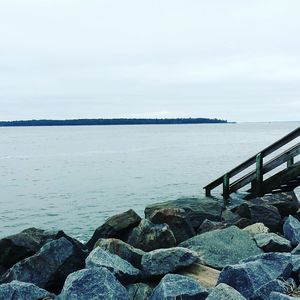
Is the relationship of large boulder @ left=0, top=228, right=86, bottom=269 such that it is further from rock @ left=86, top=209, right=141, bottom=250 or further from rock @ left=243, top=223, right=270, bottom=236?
rock @ left=243, top=223, right=270, bottom=236

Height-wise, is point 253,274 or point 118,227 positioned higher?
point 253,274

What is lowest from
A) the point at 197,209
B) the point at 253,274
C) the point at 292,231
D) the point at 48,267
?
the point at 197,209

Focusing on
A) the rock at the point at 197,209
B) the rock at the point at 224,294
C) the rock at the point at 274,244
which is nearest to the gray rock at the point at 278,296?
the rock at the point at 224,294

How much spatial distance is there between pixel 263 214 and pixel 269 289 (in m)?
5.90

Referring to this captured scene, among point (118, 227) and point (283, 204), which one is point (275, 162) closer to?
point (283, 204)

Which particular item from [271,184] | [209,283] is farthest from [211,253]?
[271,184]

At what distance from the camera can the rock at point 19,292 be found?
6.35 m


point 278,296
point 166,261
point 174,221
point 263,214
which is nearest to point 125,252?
point 166,261

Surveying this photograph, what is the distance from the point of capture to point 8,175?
3834 cm

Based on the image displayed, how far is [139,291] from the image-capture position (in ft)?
21.4

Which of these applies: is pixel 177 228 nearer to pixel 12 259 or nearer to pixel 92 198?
pixel 12 259

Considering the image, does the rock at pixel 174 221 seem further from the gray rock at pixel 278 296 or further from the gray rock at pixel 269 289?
the gray rock at pixel 278 296

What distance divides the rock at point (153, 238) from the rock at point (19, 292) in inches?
99.9

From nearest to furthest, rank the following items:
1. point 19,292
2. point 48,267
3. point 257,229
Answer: point 19,292 → point 48,267 → point 257,229
